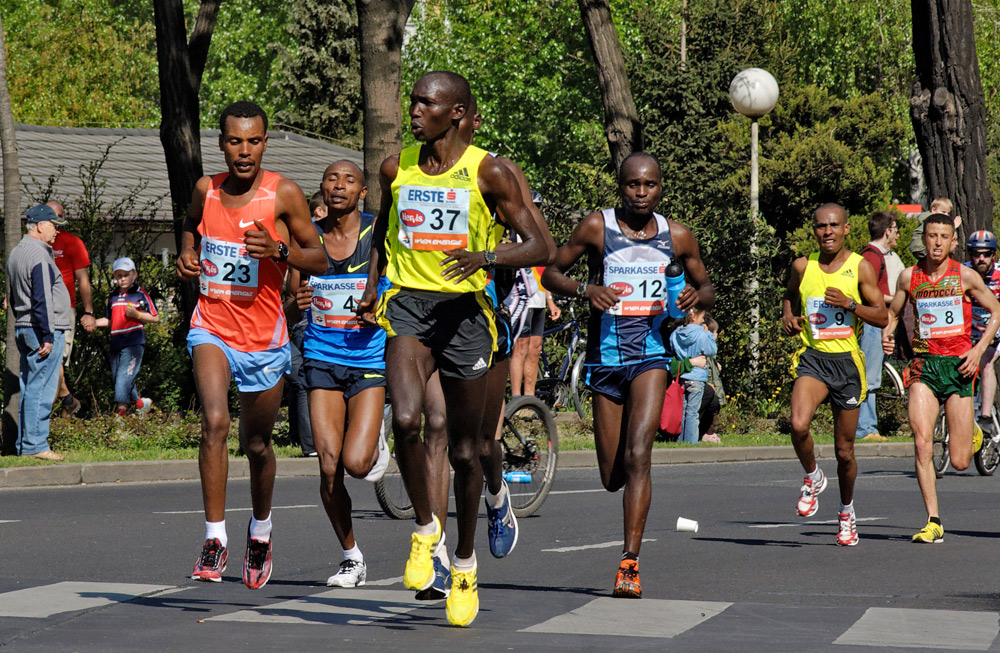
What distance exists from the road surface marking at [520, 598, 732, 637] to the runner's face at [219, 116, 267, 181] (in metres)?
2.40

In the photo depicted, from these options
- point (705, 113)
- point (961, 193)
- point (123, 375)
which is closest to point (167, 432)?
point (123, 375)

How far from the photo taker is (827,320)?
1005 cm

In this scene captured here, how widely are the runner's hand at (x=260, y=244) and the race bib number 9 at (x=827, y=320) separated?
4565 millimetres

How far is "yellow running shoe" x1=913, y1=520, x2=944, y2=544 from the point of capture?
31.8ft

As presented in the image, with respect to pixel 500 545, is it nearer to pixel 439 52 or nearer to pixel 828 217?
pixel 828 217

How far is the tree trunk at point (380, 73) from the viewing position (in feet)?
50.8

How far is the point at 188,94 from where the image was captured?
18.9m

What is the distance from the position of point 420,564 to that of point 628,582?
1283mm

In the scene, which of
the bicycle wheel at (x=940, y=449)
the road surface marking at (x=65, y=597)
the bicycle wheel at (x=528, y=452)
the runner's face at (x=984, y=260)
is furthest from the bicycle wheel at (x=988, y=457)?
the road surface marking at (x=65, y=597)

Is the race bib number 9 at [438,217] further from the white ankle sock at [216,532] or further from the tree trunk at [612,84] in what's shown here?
the tree trunk at [612,84]

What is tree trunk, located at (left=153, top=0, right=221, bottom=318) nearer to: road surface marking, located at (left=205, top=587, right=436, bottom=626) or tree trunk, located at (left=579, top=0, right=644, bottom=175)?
tree trunk, located at (left=579, top=0, right=644, bottom=175)

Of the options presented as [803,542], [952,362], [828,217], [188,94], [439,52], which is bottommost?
[803,542]

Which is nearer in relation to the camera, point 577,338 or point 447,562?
point 447,562

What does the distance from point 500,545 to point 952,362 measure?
4256 millimetres
